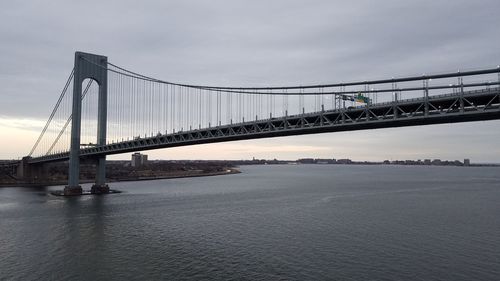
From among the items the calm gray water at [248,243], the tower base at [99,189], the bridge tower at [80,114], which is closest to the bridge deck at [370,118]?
the calm gray water at [248,243]

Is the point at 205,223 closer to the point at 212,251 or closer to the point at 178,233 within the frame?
the point at 178,233

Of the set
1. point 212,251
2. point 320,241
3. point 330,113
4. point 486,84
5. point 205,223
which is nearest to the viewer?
point 486,84

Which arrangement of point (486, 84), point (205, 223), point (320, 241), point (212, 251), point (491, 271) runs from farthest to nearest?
1. point (205, 223)
2. point (320, 241)
3. point (212, 251)
4. point (486, 84)
5. point (491, 271)

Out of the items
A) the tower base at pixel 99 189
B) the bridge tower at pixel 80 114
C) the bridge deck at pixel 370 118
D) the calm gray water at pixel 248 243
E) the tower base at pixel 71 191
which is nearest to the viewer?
the calm gray water at pixel 248 243

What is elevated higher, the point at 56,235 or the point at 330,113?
the point at 330,113

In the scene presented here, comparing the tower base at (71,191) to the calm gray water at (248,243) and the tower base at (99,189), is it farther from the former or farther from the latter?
the calm gray water at (248,243)

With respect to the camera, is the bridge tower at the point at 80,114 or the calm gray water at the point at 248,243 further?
the bridge tower at the point at 80,114

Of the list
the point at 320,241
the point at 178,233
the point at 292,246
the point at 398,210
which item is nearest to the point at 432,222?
the point at 398,210
